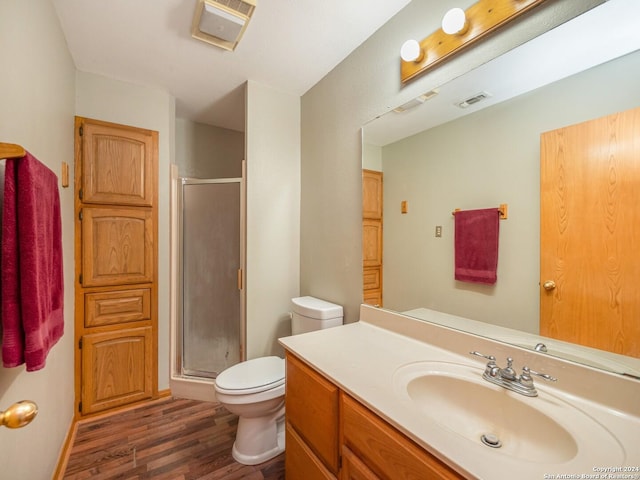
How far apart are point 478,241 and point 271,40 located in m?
1.65

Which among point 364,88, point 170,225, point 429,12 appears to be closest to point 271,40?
point 364,88

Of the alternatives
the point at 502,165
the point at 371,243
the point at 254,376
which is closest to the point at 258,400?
the point at 254,376

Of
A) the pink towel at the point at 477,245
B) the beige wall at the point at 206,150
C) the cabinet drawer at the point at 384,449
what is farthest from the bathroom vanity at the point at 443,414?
the beige wall at the point at 206,150

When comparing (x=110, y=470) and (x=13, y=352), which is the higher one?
(x=13, y=352)

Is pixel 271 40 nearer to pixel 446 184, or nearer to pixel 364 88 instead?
pixel 364 88

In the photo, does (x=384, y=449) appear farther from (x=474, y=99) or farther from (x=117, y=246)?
(x=117, y=246)

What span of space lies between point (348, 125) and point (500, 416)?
1672 mm

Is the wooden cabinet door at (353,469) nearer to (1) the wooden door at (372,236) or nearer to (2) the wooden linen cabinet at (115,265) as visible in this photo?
(1) the wooden door at (372,236)

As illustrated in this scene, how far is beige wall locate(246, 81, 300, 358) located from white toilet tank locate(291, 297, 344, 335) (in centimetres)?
32

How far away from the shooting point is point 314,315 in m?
1.87

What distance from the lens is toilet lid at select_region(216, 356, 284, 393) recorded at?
5.22ft

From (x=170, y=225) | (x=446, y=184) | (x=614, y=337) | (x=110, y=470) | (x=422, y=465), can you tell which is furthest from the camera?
(x=170, y=225)

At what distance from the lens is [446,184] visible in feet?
4.29

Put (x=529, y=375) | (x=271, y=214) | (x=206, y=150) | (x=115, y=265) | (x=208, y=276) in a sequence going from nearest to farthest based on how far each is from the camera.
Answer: (x=529, y=375)
(x=115, y=265)
(x=271, y=214)
(x=208, y=276)
(x=206, y=150)
